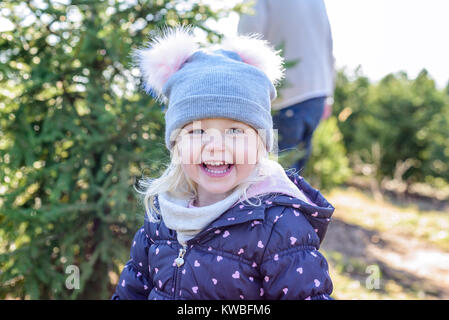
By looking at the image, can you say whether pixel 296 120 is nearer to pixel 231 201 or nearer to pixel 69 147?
pixel 69 147

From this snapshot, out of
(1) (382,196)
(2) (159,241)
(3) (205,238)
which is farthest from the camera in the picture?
(1) (382,196)

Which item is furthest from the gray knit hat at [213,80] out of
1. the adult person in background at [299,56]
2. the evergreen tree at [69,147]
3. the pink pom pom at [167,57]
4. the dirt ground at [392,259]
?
the dirt ground at [392,259]

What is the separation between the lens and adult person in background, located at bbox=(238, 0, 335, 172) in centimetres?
321

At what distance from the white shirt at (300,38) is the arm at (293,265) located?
182cm

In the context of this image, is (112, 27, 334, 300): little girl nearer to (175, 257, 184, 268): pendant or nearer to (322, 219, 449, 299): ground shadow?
(175, 257, 184, 268): pendant

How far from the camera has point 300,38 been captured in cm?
326

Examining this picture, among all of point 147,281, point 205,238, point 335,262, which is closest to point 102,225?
point 147,281

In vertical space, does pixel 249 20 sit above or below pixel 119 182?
above

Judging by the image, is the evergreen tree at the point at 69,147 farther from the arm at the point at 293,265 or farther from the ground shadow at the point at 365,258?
the ground shadow at the point at 365,258

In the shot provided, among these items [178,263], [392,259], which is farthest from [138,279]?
[392,259]

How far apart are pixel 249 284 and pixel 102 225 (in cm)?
147

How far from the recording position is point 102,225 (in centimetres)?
264

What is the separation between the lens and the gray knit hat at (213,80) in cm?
145

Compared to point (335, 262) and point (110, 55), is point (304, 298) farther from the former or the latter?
point (335, 262)
